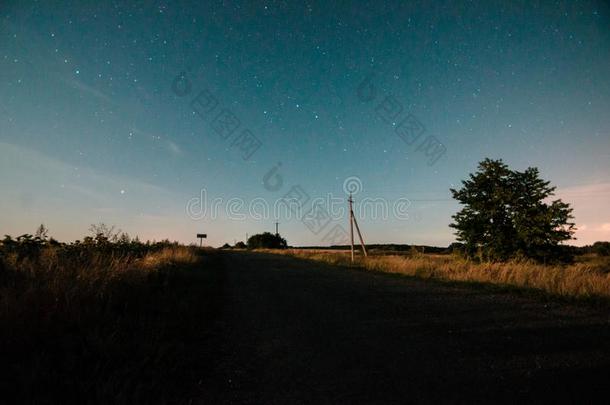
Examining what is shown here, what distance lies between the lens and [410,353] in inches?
157

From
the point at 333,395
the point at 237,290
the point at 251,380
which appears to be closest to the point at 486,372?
the point at 333,395

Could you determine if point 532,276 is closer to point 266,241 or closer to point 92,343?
point 92,343

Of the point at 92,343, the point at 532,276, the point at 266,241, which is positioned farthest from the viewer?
the point at 266,241

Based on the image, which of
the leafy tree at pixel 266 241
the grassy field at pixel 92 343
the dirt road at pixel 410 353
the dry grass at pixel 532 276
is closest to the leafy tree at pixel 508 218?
the dry grass at pixel 532 276

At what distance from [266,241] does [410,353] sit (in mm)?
85575

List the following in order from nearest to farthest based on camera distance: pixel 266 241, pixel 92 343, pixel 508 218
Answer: pixel 92 343
pixel 508 218
pixel 266 241

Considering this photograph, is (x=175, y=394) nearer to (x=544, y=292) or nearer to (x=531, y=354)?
(x=531, y=354)

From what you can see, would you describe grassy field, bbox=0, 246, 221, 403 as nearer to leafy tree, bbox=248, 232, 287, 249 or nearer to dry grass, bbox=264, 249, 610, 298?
dry grass, bbox=264, 249, 610, 298

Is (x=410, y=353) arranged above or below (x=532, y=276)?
below

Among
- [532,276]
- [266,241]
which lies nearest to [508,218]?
[532,276]

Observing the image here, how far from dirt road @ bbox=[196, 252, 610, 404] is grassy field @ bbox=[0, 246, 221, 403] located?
48cm

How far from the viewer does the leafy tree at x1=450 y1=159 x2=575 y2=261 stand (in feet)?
48.9

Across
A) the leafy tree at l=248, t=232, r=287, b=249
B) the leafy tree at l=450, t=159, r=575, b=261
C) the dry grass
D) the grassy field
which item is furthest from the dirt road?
the leafy tree at l=248, t=232, r=287, b=249

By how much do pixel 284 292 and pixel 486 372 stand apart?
20.9ft
